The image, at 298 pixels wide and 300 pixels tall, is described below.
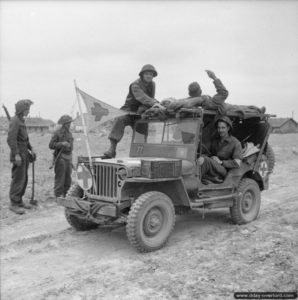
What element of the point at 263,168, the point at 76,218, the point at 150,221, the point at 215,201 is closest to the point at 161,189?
the point at 150,221

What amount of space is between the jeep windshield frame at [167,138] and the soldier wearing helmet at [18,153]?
7.66 feet

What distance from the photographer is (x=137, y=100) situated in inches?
285

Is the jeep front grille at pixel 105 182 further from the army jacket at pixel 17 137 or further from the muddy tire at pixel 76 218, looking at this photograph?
the army jacket at pixel 17 137

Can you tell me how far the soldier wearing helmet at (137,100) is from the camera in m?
7.09

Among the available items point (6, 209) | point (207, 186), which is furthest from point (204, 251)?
point (6, 209)

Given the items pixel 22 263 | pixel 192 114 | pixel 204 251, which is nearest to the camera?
pixel 22 263

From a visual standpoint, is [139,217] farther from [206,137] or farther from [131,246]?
[206,137]

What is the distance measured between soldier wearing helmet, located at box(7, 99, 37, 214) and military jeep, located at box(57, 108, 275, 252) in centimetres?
196

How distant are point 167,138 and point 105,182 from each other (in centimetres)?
144

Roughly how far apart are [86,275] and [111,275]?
30 cm

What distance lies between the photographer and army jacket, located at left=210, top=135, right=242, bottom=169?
7045 mm

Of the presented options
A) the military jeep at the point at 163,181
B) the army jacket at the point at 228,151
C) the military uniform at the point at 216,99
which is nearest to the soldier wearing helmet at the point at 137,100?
the military jeep at the point at 163,181

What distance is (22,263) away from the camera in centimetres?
531

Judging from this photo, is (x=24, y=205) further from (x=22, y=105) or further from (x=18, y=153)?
(x=22, y=105)
